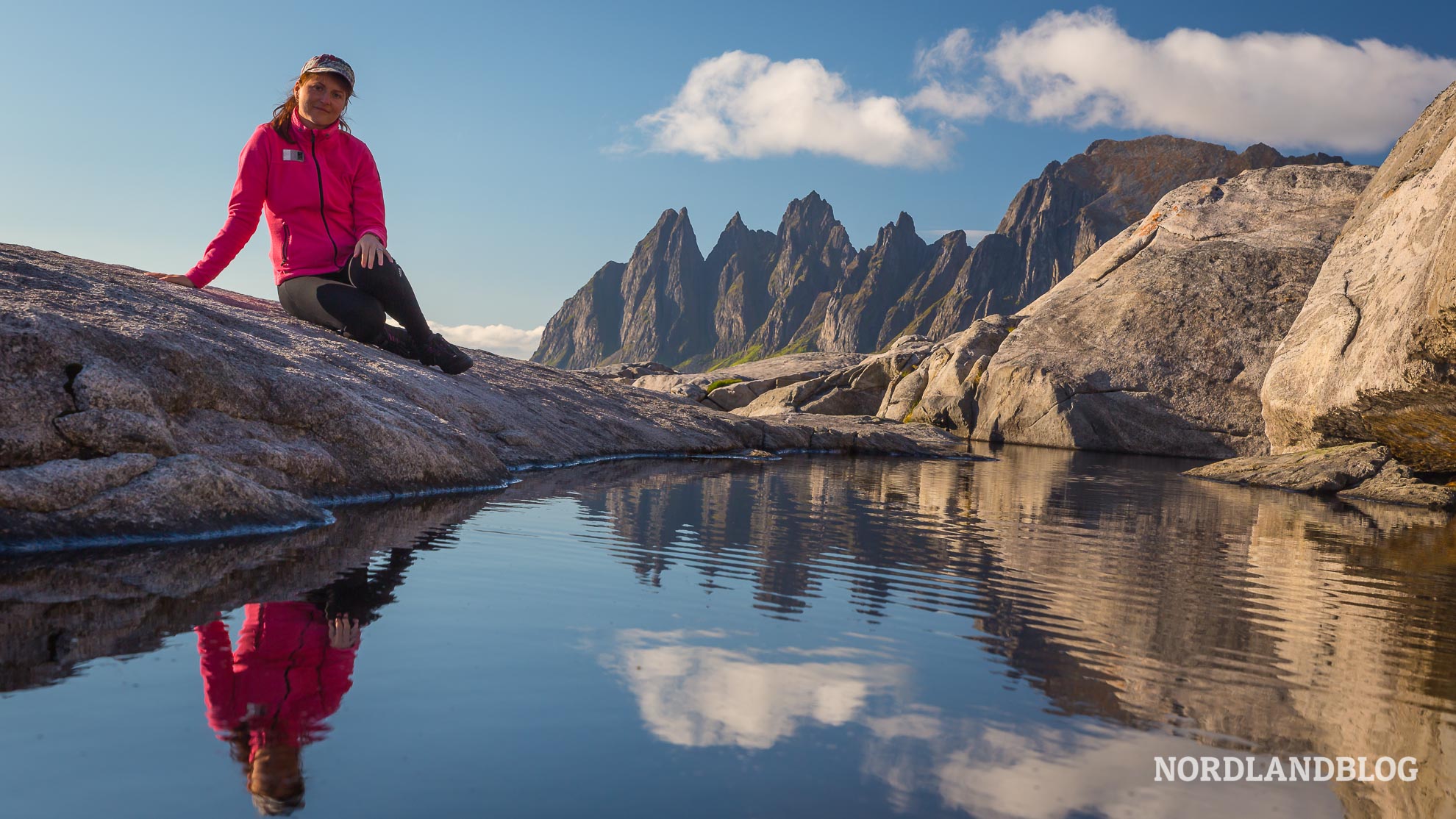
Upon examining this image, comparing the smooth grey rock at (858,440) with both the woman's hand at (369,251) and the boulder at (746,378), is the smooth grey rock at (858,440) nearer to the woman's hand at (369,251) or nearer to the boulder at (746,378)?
the woman's hand at (369,251)

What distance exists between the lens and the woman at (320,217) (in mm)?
8617

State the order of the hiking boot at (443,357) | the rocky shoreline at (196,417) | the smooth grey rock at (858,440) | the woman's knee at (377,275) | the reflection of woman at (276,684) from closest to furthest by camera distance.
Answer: the reflection of woman at (276,684), the rocky shoreline at (196,417), the woman's knee at (377,275), the hiking boot at (443,357), the smooth grey rock at (858,440)

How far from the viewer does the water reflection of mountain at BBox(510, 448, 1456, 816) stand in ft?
11.1

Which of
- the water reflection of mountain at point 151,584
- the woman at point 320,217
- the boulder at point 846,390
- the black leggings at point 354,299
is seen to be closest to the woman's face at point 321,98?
the woman at point 320,217

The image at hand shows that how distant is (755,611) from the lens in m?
4.61

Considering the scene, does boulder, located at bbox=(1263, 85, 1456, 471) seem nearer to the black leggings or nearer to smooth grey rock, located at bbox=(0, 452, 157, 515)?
the black leggings

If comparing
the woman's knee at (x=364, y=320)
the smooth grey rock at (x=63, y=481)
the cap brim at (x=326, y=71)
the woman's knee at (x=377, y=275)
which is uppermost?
the cap brim at (x=326, y=71)

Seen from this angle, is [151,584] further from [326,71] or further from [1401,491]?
[1401,491]

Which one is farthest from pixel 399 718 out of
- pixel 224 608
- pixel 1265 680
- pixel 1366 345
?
pixel 1366 345

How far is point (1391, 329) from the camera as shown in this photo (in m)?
11.9

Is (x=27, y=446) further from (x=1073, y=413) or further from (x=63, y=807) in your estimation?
(x=1073, y=413)

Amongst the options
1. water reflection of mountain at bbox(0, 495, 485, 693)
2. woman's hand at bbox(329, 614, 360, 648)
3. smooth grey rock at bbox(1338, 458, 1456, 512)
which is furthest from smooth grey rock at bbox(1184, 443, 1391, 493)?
woman's hand at bbox(329, 614, 360, 648)

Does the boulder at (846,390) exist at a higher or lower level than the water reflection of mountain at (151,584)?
higher

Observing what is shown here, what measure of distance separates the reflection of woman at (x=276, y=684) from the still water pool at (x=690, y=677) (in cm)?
1
